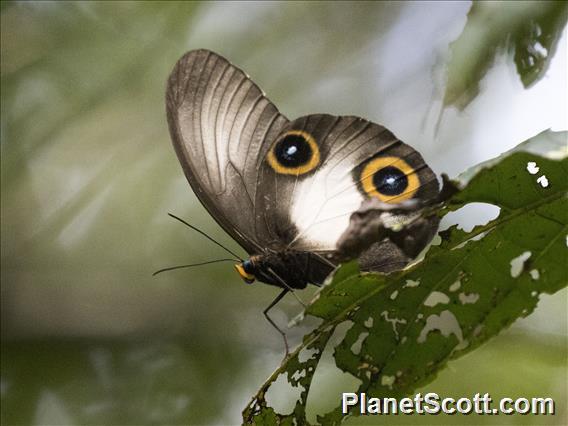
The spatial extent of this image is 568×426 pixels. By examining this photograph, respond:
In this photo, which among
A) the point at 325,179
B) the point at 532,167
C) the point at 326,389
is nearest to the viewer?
the point at 532,167

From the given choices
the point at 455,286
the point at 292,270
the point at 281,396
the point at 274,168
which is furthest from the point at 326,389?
the point at 455,286

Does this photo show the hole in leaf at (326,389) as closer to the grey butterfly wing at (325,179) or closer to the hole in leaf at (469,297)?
the grey butterfly wing at (325,179)

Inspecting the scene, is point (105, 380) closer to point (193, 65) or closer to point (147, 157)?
point (147, 157)

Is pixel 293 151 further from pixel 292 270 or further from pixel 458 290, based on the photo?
pixel 458 290

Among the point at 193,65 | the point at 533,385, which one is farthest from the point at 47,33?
the point at 533,385

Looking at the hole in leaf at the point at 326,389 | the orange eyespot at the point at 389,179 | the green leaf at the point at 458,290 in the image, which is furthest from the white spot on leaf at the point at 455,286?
the hole in leaf at the point at 326,389
